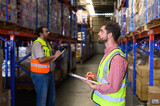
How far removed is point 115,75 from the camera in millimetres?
1719

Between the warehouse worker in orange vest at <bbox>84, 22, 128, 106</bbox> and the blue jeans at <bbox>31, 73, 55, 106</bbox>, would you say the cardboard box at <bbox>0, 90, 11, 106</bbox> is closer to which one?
the blue jeans at <bbox>31, 73, 55, 106</bbox>

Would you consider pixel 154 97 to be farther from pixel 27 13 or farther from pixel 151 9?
pixel 27 13

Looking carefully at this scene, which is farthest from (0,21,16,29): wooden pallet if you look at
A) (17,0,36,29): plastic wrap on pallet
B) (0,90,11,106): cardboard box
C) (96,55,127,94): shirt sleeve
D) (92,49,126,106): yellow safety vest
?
(96,55,127,94): shirt sleeve

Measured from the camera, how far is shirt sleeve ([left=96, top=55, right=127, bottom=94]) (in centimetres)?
172

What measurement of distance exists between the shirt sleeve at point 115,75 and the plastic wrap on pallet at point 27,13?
246 centimetres

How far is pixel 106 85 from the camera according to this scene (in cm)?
177

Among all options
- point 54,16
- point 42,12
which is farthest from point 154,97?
point 54,16

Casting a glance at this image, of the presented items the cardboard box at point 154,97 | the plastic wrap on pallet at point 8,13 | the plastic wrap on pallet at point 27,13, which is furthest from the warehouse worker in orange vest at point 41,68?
the cardboard box at point 154,97

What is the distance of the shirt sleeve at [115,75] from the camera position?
1721mm

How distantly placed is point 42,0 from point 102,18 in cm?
2694

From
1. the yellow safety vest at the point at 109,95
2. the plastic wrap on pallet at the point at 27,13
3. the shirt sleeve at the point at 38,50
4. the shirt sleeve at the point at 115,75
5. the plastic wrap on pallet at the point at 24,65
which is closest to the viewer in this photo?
the shirt sleeve at the point at 115,75

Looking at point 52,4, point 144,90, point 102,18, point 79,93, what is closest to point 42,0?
point 52,4

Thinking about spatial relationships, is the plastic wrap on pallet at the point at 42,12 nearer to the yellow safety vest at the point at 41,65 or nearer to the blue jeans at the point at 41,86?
the yellow safety vest at the point at 41,65

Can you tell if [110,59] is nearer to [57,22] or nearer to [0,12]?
[0,12]
